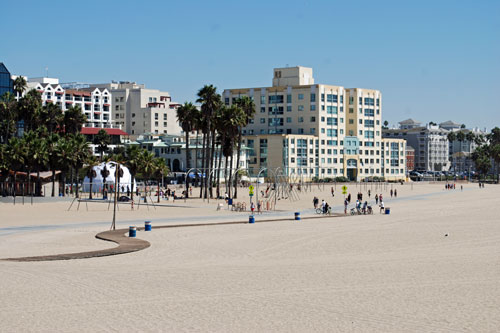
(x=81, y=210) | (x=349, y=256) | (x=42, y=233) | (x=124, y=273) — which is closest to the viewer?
(x=124, y=273)

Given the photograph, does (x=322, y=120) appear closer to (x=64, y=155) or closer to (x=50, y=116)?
(x=50, y=116)

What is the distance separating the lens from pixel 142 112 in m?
185

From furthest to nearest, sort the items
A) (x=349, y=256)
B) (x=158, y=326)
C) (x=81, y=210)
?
(x=81, y=210), (x=349, y=256), (x=158, y=326)

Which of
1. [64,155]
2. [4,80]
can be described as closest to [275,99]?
[4,80]

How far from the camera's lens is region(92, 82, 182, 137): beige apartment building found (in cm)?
18400

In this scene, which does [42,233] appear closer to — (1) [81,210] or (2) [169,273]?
(2) [169,273]

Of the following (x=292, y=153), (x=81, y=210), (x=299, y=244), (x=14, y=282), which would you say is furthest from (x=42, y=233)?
(x=292, y=153)

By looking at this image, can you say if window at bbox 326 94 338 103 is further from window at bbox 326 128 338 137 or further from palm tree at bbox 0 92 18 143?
palm tree at bbox 0 92 18 143

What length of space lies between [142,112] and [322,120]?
5015 centimetres

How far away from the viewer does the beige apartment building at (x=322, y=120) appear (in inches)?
6481

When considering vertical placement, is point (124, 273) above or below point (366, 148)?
below

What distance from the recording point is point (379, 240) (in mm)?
37906

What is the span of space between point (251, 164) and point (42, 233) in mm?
120519

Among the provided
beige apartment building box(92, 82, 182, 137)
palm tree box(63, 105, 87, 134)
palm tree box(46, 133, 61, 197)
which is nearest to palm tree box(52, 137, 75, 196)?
palm tree box(46, 133, 61, 197)
